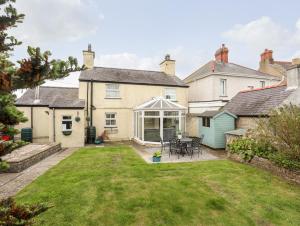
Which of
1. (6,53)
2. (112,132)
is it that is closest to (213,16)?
(112,132)

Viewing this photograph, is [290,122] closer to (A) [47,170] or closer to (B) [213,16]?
(A) [47,170]

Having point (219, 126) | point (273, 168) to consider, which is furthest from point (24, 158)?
point (219, 126)

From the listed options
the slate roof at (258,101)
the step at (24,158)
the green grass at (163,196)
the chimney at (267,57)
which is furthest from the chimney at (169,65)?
the green grass at (163,196)

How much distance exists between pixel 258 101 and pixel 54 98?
65.2 ft

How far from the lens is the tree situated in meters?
2.09

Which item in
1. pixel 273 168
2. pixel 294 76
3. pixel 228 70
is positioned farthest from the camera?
pixel 228 70

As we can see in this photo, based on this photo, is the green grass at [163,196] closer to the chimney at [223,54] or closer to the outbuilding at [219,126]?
the outbuilding at [219,126]

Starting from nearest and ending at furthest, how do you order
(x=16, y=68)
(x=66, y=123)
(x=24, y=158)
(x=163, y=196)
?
(x=16, y=68) → (x=163, y=196) → (x=24, y=158) → (x=66, y=123)

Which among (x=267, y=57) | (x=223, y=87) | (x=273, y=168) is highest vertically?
(x=267, y=57)

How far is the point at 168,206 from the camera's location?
5414 millimetres

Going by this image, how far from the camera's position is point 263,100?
43.2 feet

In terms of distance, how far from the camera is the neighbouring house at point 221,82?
63.7ft

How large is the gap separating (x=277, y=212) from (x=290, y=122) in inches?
152

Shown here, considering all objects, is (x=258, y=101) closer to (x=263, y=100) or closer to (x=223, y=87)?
(x=263, y=100)
